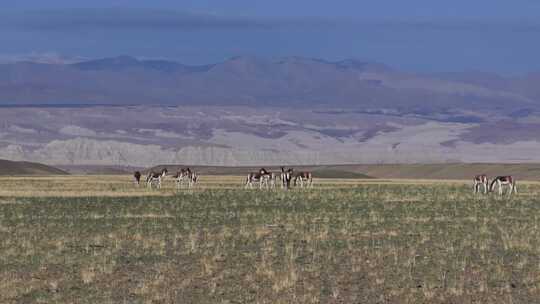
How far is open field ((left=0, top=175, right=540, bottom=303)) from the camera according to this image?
2242cm

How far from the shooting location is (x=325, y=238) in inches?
1201

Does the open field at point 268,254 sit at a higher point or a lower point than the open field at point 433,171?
lower

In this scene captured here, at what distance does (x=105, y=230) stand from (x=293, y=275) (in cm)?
1022

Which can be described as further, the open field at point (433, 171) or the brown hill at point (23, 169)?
the open field at point (433, 171)

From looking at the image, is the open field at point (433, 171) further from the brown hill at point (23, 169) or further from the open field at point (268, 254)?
the open field at point (268, 254)

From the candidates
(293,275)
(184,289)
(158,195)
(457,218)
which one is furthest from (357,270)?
(158,195)

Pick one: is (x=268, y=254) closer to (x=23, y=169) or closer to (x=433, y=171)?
(x=23, y=169)

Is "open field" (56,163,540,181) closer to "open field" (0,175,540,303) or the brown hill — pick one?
the brown hill

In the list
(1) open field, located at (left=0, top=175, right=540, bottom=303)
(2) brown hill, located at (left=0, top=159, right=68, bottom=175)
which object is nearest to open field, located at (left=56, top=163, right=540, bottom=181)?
(2) brown hill, located at (left=0, top=159, right=68, bottom=175)

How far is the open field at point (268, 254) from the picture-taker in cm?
2242

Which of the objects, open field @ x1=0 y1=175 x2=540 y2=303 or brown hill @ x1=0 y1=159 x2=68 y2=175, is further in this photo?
brown hill @ x1=0 y1=159 x2=68 y2=175

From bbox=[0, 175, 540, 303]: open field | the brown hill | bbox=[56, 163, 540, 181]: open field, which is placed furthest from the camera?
bbox=[56, 163, 540, 181]: open field

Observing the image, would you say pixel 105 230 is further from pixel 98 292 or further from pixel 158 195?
pixel 158 195

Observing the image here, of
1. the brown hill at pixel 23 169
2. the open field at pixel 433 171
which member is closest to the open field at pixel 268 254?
the brown hill at pixel 23 169
